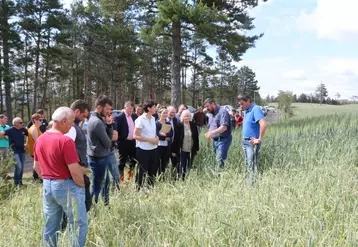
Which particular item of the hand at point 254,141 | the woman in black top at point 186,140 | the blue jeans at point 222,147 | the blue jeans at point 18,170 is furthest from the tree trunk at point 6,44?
the hand at point 254,141

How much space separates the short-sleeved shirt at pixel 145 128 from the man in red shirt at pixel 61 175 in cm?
188

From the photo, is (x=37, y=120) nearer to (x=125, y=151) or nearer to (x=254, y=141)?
(x=125, y=151)

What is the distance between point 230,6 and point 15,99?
2791 cm

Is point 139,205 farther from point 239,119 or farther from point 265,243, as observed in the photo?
point 239,119

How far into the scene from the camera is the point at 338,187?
10.3 feet

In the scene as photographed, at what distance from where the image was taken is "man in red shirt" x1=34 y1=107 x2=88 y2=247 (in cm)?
238

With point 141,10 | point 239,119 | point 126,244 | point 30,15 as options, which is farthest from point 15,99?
point 126,244

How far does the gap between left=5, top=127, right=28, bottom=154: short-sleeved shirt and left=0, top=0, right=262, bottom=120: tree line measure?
3.15m

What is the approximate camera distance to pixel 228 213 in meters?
2.57

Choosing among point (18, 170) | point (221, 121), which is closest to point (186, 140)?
point (221, 121)

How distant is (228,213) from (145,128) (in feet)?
7.08

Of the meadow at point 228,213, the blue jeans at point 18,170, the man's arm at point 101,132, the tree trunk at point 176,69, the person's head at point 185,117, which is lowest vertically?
the blue jeans at point 18,170

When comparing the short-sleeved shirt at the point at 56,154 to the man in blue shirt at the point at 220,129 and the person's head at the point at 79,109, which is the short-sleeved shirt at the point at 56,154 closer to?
the person's head at the point at 79,109

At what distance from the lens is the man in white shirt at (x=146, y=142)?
438cm
